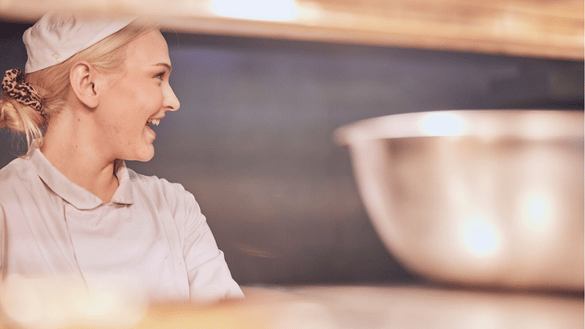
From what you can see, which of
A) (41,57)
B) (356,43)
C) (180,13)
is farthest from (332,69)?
(41,57)

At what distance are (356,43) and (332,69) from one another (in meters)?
0.04

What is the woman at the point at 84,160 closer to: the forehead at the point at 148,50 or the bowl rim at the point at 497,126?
the forehead at the point at 148,50

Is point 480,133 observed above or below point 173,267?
above

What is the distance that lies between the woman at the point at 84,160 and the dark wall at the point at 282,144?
0.03 meters

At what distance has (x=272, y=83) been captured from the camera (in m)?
0.46

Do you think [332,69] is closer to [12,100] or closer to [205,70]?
[205,70]

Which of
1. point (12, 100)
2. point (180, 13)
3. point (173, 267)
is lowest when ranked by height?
point (173, 267)

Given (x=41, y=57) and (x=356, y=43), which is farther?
(x=356, y=43)

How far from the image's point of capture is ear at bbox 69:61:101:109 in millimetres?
377

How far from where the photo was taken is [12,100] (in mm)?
382

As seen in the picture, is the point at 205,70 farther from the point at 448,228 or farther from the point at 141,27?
the point at 448,228

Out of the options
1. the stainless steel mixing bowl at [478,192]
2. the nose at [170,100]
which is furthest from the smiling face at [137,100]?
the stainless steel mixing bowl at [478,192]

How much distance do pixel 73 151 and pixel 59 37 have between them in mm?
94

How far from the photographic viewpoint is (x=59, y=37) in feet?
1.24
